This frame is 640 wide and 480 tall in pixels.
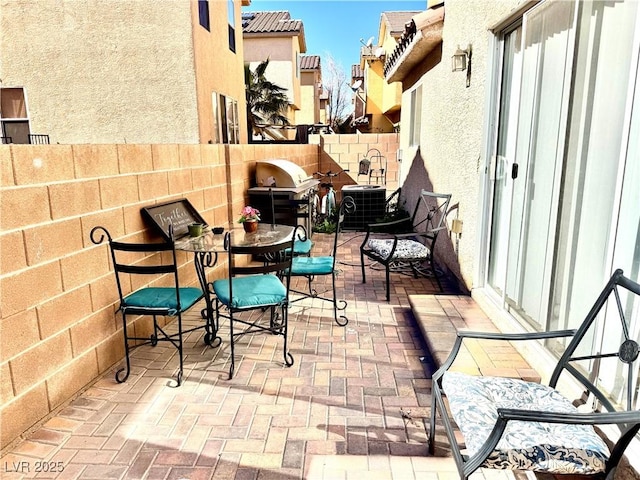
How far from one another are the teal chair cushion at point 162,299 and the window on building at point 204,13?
8.15m

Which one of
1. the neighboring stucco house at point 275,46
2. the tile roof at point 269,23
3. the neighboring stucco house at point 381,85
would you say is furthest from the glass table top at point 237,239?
the tile roof at point 269,23

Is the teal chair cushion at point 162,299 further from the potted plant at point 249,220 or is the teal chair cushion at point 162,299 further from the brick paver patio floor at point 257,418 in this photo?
the potted plant at point 249,220

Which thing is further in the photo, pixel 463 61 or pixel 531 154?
pixel 463 61

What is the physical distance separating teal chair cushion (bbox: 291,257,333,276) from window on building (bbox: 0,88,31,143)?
8.80 meters

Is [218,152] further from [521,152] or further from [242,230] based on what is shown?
[521,152]

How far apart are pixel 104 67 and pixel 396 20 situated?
9646 millimetres

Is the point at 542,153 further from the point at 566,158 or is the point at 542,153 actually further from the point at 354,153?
the point at 354,153

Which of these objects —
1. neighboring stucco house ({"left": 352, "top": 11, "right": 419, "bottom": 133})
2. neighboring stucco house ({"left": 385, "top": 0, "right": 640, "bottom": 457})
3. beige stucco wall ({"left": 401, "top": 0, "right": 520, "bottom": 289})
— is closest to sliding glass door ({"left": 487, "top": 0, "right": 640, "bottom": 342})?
neighboring stucco house ({"left": 385, "top": 0, "right": 640, "bottom": 457})

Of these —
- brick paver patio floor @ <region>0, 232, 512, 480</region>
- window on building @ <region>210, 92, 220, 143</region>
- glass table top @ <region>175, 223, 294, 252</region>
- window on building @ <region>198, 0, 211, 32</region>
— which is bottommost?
brick paver patio floor @ <region>0, 232, 512, 480</region>

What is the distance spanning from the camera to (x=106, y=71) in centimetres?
895

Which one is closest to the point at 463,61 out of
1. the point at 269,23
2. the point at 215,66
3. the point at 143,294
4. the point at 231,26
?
the point at 143,294

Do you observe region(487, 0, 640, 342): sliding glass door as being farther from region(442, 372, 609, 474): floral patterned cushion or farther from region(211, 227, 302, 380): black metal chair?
region(211, 227, 302, 380): black metal chair

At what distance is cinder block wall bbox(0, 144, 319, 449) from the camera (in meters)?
2.19

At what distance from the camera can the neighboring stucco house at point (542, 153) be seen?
2.03 meters
